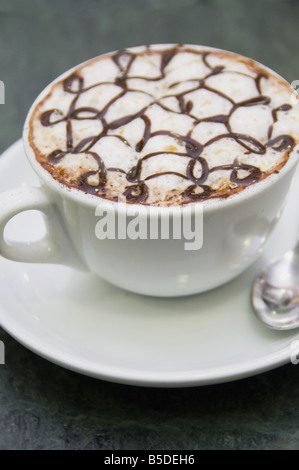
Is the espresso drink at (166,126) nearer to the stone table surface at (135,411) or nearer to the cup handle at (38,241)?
the cup handle at (38,241)

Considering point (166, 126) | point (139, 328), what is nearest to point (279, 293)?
point (139, 328)

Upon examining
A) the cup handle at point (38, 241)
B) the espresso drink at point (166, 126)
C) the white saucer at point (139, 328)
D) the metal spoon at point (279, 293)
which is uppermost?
the espresso drink at point (166, 126)

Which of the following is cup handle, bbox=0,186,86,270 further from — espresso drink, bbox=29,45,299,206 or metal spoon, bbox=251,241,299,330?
metal spoon, bbox=251,241,299,330

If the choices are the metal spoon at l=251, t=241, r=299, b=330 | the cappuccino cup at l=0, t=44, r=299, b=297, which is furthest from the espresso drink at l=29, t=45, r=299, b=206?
the metal spoon at l=251, t=241, r=299, b=330

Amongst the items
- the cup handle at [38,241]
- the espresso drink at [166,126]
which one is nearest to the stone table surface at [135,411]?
the cup handle at [38,241]

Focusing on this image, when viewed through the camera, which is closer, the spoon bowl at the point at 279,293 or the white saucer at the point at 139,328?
the white saucer at the point at 139,328

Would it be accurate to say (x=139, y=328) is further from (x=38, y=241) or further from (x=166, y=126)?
(x=166, y=126)

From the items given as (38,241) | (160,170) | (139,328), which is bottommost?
(139,328)
